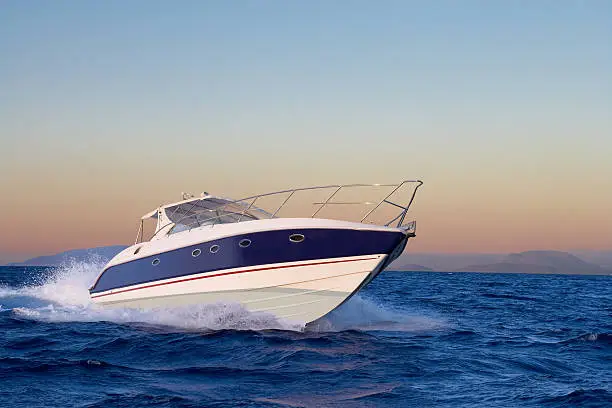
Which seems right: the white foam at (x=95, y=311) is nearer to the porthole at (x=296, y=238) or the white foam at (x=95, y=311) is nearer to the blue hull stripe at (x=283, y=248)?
the blue hull stripe at (x=283, y=248)

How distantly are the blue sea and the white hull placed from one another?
37 cm

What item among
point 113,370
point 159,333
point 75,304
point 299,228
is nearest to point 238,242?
point 299,228

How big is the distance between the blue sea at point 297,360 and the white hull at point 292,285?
0.37 m

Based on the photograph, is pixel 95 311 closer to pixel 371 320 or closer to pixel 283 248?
pixel 283 248

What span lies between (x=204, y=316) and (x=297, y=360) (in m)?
4.80

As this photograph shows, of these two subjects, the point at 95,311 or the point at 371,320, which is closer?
the point at 371,320

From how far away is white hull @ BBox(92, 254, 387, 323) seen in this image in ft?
46.9

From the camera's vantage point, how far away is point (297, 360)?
11250 mm

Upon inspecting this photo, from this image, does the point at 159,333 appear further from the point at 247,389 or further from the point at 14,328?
the point at 247,389

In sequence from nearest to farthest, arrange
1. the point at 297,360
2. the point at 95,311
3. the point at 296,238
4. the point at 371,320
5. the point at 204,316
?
the point at 297,360 → the point at 296,238 → the point at 204,316 → the point at 371,320 → the point at 95,311

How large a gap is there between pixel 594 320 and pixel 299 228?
38.4 ft

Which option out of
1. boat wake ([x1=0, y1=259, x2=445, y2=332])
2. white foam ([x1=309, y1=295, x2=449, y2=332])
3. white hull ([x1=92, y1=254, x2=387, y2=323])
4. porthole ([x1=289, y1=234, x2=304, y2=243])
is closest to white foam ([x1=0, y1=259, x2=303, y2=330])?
boat wake ([x1=0, y1=259, x2=445, y2=332])

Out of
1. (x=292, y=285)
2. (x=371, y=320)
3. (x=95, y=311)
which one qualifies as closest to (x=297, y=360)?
(x=292, y=285)

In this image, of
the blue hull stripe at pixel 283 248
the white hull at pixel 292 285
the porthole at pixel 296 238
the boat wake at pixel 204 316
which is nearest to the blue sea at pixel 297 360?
the boat wake at pixel 204 316
